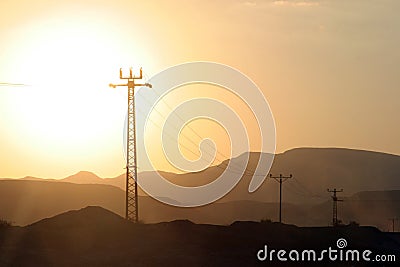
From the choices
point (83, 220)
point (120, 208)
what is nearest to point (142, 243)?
point (83, 220)

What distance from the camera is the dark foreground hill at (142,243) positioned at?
44.2 m

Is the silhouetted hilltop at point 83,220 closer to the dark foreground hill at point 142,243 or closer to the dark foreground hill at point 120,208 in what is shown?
the dark foreground hill at point 142,243

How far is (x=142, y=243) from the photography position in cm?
5003

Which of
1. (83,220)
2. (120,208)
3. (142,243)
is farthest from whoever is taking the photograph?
(120,208)

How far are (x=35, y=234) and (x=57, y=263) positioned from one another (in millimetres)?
8429

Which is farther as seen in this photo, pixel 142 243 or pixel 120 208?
pixel 120 208

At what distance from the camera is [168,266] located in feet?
140

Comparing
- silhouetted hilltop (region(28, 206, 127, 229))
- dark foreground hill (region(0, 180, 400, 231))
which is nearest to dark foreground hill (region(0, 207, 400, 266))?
silhouetted hilltop (region(28, 206, 127, 229))

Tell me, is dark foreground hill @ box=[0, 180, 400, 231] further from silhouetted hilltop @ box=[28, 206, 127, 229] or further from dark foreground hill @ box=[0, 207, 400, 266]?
dark foreground hill @ box=[0, 207, 400, 266]

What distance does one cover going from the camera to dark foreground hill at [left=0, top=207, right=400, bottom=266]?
1740 inches

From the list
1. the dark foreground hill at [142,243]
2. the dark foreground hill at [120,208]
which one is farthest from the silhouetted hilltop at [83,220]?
the dark foreground hill at [120,208]

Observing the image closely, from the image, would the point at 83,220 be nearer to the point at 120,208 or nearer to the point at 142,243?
the point at 142,243

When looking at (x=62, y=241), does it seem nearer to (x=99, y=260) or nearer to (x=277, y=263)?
(x=99, y=260)

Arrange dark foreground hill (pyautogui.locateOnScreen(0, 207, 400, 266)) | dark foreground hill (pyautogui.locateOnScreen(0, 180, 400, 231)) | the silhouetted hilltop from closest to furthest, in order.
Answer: dark foreground hill (pyautogui.locateOnScreen(0, 207, 400, 266)), the silhouetted hilltop, dark foreground hill (pyautogui.locateOnScreen(0, 180, 400, 231))
